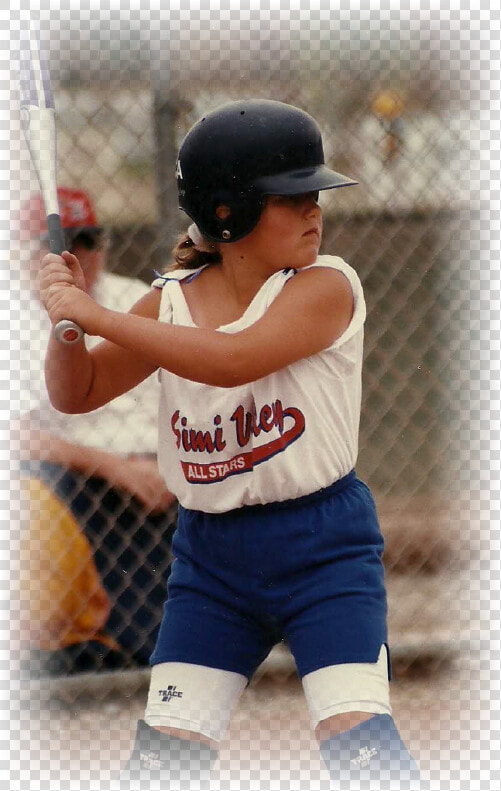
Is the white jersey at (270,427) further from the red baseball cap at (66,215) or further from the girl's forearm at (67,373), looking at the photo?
the red baseball cap at (66,215)

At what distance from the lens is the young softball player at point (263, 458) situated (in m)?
2.03

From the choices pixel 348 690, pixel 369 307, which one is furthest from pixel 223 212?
pixel 369 307

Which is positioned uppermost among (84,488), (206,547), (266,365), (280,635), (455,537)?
(266,365)

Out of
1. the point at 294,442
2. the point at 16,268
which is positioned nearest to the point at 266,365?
the point at 294,442

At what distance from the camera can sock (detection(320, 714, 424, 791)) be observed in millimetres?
2010

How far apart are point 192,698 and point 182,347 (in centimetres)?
66

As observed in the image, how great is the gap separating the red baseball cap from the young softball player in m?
1.41

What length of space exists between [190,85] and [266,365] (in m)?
1.95

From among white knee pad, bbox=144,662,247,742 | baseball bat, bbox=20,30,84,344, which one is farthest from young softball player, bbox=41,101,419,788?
baseball bat, bbox=20,30,84,344

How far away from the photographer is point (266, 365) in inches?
79.9

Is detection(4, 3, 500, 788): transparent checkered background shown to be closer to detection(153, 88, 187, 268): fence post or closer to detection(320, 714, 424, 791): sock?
detection(153, 88, 187, 268): fence post

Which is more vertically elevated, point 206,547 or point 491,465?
point 206,547

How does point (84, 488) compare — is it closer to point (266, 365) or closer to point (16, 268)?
point (16, 268)

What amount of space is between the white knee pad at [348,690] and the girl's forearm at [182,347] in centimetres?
56
